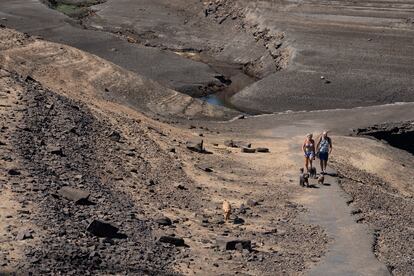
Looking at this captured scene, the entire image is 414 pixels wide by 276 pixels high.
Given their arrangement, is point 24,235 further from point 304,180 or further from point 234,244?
point 304,180

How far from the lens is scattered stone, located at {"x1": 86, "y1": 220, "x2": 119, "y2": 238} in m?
13.3

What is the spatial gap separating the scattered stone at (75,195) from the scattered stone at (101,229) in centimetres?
143

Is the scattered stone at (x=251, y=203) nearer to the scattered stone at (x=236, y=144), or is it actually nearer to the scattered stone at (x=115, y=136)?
the scattered stone at (x=115, y=136)

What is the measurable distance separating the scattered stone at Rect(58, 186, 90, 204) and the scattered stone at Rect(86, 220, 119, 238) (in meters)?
1.43

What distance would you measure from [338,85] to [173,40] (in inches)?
713

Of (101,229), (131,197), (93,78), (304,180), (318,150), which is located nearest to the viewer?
(101,229)

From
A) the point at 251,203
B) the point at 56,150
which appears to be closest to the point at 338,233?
the point at 251,203

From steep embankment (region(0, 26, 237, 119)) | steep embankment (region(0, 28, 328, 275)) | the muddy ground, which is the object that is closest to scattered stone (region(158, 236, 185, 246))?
steep embankment (region(0, 28, 328, 275))

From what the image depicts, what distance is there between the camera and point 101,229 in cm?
1344

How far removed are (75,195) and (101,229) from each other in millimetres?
1709

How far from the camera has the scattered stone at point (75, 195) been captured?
48.6 ft

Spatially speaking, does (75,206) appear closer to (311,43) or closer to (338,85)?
(338,85)

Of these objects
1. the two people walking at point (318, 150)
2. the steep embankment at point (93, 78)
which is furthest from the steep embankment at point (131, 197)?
the steep embankment at point (93, 78)

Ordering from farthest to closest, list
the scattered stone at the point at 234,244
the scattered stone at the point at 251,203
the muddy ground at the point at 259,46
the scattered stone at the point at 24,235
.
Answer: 1. the muddy ground at the point at 259,46
2. the scattered stone at the point at 251,203
3. the scattered stone at the point at 234,244
4. the scattered stone at the point at 24,235
